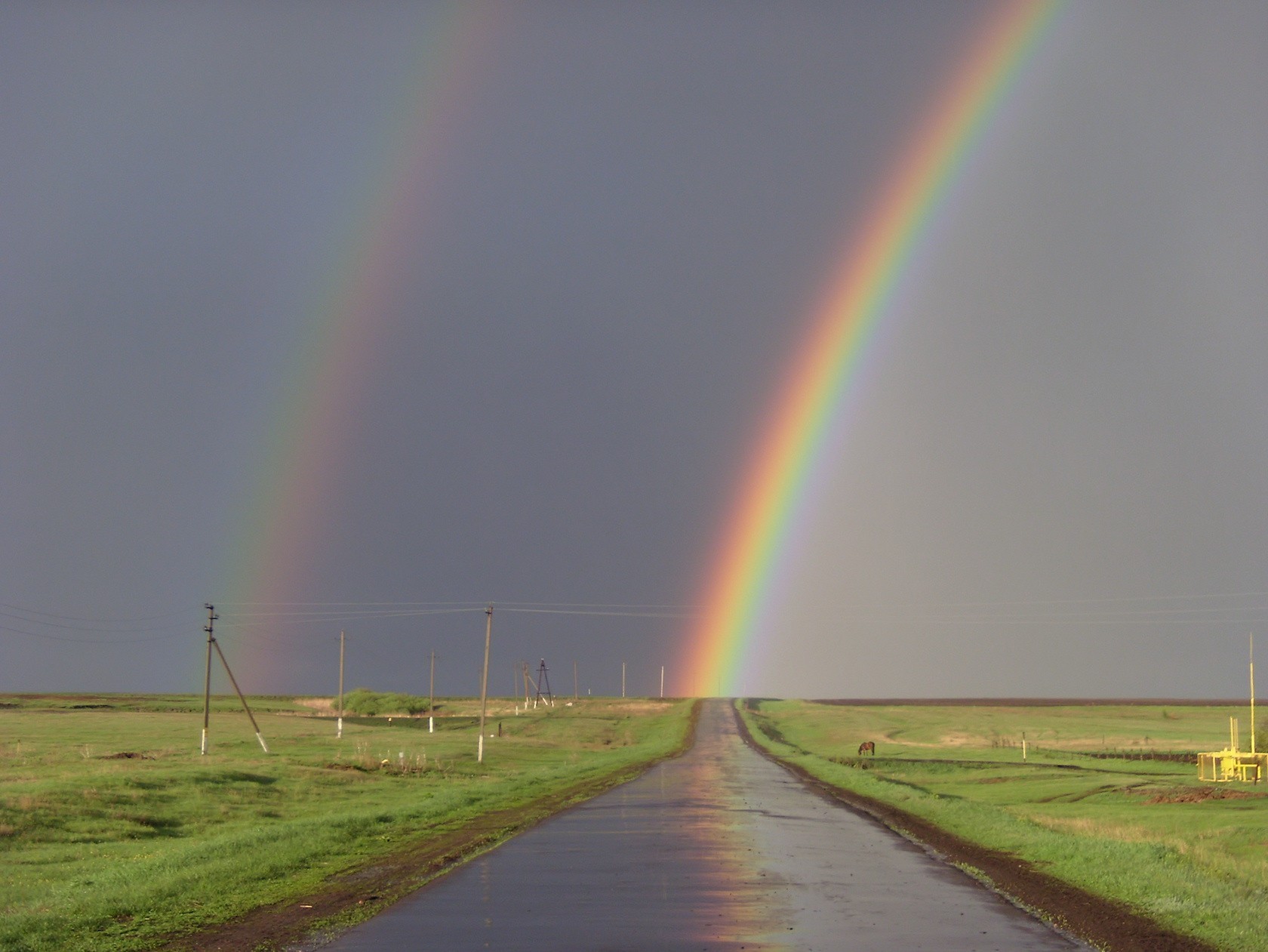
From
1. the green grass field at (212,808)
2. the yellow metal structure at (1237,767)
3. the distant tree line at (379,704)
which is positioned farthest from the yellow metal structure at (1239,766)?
the distant tree line at (379,704)

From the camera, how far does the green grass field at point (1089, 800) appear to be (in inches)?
782

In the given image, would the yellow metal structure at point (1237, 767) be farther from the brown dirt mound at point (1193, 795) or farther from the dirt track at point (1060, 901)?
the dirt track at point (1060, 901)

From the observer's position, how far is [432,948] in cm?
1468

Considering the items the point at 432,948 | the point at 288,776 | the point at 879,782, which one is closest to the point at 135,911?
the point at 432,948

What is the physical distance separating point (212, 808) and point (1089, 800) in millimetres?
31365

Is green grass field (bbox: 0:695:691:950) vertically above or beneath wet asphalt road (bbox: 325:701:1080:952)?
beneath

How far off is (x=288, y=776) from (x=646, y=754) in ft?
92.3

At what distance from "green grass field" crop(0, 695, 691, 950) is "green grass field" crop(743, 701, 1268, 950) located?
12.5 metres

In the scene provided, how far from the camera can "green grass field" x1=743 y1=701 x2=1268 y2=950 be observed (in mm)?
19859

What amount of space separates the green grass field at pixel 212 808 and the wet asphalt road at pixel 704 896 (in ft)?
10.1

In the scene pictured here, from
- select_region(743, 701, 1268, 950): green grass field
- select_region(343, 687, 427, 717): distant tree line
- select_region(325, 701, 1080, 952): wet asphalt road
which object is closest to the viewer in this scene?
select_region(325, 701, 1080, 952): wet asphalt road

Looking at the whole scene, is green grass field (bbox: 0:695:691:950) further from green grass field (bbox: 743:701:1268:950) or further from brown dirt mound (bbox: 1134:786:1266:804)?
brown dirt mound (bbox: 1134:786:1266:804)

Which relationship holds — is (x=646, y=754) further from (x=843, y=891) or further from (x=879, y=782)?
(x=843, y=891)

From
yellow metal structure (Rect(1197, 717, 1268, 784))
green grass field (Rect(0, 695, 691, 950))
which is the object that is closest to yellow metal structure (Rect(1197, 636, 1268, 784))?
yellow metal structure (Rect(1197, 717, 1268, 784))
